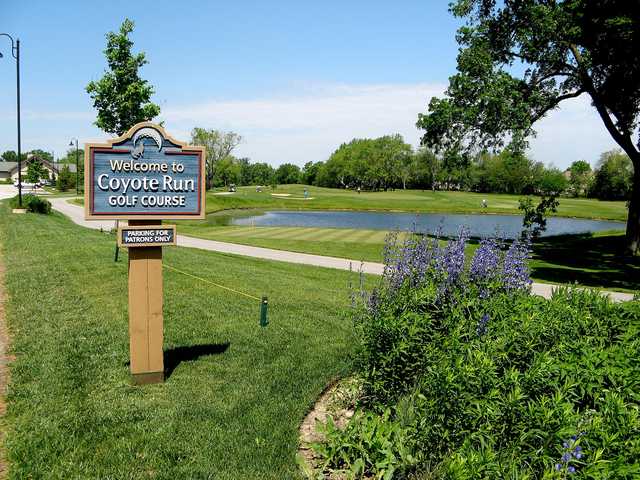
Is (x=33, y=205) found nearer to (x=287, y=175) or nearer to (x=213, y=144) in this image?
(x=213, y=144)

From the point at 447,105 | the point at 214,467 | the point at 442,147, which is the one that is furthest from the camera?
the point at 442,147

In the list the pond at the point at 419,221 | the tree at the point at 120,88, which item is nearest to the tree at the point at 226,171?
the pond at the point at 419,221

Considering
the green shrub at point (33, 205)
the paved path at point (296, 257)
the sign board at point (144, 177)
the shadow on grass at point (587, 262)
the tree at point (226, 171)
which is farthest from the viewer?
the tree at point (226, 171)

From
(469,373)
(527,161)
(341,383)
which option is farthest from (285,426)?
(527,161)

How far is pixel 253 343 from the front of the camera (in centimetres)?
909

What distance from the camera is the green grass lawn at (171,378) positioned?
17.3ft

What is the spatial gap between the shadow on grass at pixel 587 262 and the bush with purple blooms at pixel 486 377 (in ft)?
28.4

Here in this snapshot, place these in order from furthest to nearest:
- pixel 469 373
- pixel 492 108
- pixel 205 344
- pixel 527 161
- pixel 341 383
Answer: pixel 527 161 < pixel 492 108 < pixel 205 344 < pixel 341 383 < pixel 469 373

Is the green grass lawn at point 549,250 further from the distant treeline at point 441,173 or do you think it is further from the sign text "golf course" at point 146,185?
the distant treeline at point 441,173

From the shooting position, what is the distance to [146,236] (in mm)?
7250

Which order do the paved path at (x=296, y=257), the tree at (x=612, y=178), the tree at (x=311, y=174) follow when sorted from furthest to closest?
the tree at (x=311, y=174) → the tree at (x=612, y=178) → the paved path at (x=296, y=257)

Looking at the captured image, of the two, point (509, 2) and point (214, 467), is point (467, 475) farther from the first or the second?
point (509, 2)

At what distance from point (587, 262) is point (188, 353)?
2134 centimetres

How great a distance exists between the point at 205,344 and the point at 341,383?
114 inches
